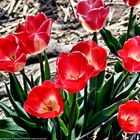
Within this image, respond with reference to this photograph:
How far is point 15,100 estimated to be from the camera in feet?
6.06

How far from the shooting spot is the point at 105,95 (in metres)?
1.80

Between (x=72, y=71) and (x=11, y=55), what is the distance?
265 mm

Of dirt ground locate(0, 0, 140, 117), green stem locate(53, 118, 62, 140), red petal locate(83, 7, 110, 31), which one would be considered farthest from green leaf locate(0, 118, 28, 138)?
dirt ground locate(0, 0, 140, 117)

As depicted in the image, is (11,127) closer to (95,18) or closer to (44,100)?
(44,100)

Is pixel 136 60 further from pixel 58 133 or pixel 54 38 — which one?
pixel 54 38

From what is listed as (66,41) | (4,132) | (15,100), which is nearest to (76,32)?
(66,41)

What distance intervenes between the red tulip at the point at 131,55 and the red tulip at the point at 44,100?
25cm

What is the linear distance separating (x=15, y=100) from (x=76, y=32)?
2.89 ft

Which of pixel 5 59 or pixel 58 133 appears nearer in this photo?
pixel 5 59

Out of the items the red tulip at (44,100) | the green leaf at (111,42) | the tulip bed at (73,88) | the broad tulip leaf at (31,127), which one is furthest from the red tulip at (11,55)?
the green leaf at (111,42)

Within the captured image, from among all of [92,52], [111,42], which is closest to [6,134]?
[92,52]

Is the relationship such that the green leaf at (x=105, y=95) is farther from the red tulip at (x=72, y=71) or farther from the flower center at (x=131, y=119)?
the red tulip at (x=72, y=71)

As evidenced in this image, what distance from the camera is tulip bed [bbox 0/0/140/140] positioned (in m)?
1.38

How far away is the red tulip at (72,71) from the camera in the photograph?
1.30m
